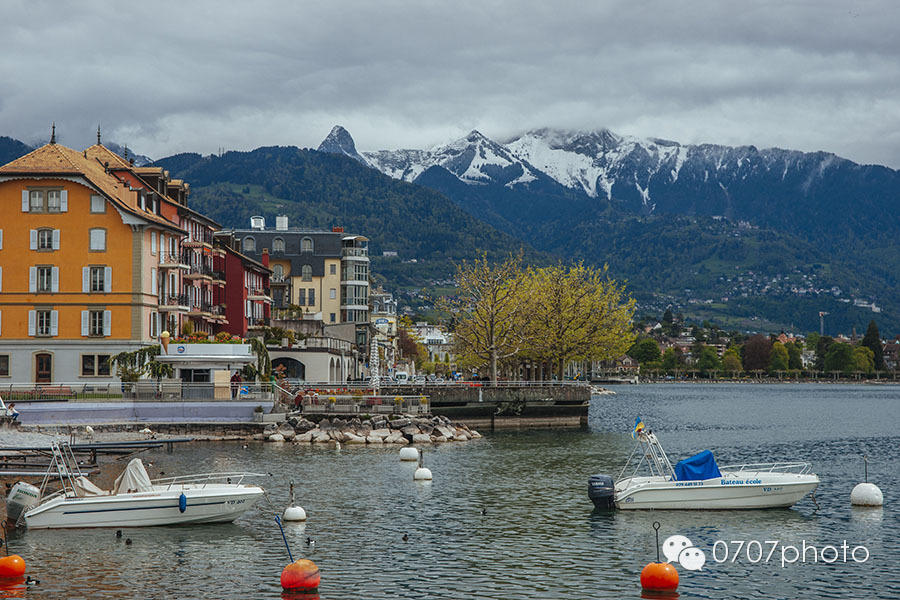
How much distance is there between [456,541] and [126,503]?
1267 cm

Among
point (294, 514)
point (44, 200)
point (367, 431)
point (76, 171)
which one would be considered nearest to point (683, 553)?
point (294, 514)

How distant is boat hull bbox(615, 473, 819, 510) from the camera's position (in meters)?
45.3

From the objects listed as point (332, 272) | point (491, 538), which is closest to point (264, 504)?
point (491, 538)

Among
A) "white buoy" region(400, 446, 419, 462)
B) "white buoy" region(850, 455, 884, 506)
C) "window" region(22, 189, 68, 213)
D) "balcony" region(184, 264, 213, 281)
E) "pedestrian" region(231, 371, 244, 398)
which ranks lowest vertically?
"white buoy" region(850, 455, 884, 506)

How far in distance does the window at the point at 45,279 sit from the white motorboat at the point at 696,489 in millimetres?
56063

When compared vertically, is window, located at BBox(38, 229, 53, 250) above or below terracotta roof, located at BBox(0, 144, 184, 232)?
below

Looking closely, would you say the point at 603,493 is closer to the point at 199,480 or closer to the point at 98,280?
the point at 199,480

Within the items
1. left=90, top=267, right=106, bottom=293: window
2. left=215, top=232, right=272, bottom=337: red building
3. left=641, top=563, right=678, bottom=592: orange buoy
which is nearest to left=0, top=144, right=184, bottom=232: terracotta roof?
left=90, top=267, right=106, bottom=293: window

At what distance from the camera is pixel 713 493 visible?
45531mm

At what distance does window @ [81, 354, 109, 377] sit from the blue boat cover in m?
54.0

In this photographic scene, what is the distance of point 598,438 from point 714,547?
48.2m

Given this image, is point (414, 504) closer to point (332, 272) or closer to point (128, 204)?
point (128, 204)

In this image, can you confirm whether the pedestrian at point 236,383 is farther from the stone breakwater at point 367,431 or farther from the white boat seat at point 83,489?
the white boat seat at point 83,489

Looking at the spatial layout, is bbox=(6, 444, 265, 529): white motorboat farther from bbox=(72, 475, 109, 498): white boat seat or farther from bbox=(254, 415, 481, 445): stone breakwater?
bbox=(254, 415, 481, 445): stone breakwater
